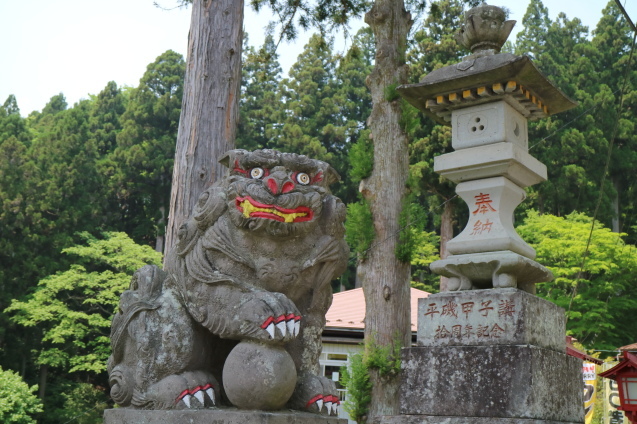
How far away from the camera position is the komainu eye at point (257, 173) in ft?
10.0

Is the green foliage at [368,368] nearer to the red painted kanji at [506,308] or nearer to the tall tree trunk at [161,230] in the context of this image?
the red painted kanji at [506,308]

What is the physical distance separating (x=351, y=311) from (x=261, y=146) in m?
9.25

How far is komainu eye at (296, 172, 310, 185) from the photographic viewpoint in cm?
307

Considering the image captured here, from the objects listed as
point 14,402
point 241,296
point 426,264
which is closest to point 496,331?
point 241,296

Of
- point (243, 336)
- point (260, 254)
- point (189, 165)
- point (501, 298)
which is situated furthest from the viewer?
point (189, 165)

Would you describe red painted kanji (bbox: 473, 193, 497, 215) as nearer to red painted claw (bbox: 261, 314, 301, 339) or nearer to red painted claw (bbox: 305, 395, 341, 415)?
red painted claw (bbox: 305, 395, 341, 415)

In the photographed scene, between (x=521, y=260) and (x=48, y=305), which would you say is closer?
(x=521, y=260)

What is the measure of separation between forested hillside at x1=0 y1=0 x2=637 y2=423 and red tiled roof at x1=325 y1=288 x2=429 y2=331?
1716 millimetres

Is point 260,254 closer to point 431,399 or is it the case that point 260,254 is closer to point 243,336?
point 243,336

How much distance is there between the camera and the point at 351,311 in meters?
14.7

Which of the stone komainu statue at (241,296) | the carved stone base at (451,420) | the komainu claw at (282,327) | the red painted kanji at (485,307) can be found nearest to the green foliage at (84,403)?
the carved stone base at (451,420)

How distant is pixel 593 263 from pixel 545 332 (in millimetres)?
13009

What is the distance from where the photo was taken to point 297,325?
283 centimetres

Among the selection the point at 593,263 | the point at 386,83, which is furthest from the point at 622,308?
the point at 386,83
